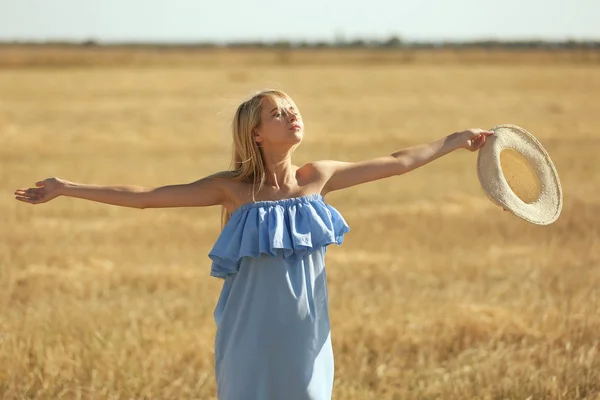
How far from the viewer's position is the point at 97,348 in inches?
226

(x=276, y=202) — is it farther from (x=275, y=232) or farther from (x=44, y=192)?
(x=44, y=192)

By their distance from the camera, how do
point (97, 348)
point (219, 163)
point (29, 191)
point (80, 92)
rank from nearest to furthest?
point (29, 191) → point (97, 348) → point (219, 163) → point (80, 92)

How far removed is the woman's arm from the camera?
4027 millimetres

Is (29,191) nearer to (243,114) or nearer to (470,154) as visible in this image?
(243,114)

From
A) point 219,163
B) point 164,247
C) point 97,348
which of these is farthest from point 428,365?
point 219,163

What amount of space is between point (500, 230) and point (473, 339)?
14.9 ft

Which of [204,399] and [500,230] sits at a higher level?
[500,230]

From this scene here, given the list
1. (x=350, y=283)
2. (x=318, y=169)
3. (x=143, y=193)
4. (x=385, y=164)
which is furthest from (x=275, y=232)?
(x=350, y=283)

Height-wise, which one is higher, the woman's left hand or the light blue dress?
the woman's left hand

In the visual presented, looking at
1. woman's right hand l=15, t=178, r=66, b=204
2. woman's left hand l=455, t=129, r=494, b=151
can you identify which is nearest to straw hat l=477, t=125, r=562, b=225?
woman's left hand l=455, t=129, r=494, b=151

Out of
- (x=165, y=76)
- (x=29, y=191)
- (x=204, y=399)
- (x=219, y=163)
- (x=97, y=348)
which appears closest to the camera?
(x=29, y=191)

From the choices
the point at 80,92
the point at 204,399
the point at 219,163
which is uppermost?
the point at 80,92

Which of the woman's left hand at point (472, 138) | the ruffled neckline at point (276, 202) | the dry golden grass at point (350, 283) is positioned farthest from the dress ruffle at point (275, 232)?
the woman's left hand at point (472, 138)

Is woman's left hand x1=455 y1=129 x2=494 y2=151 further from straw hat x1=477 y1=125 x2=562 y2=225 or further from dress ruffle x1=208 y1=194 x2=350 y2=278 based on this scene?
dress ruffle x1=208 y1=194 x2=350 y2=278
